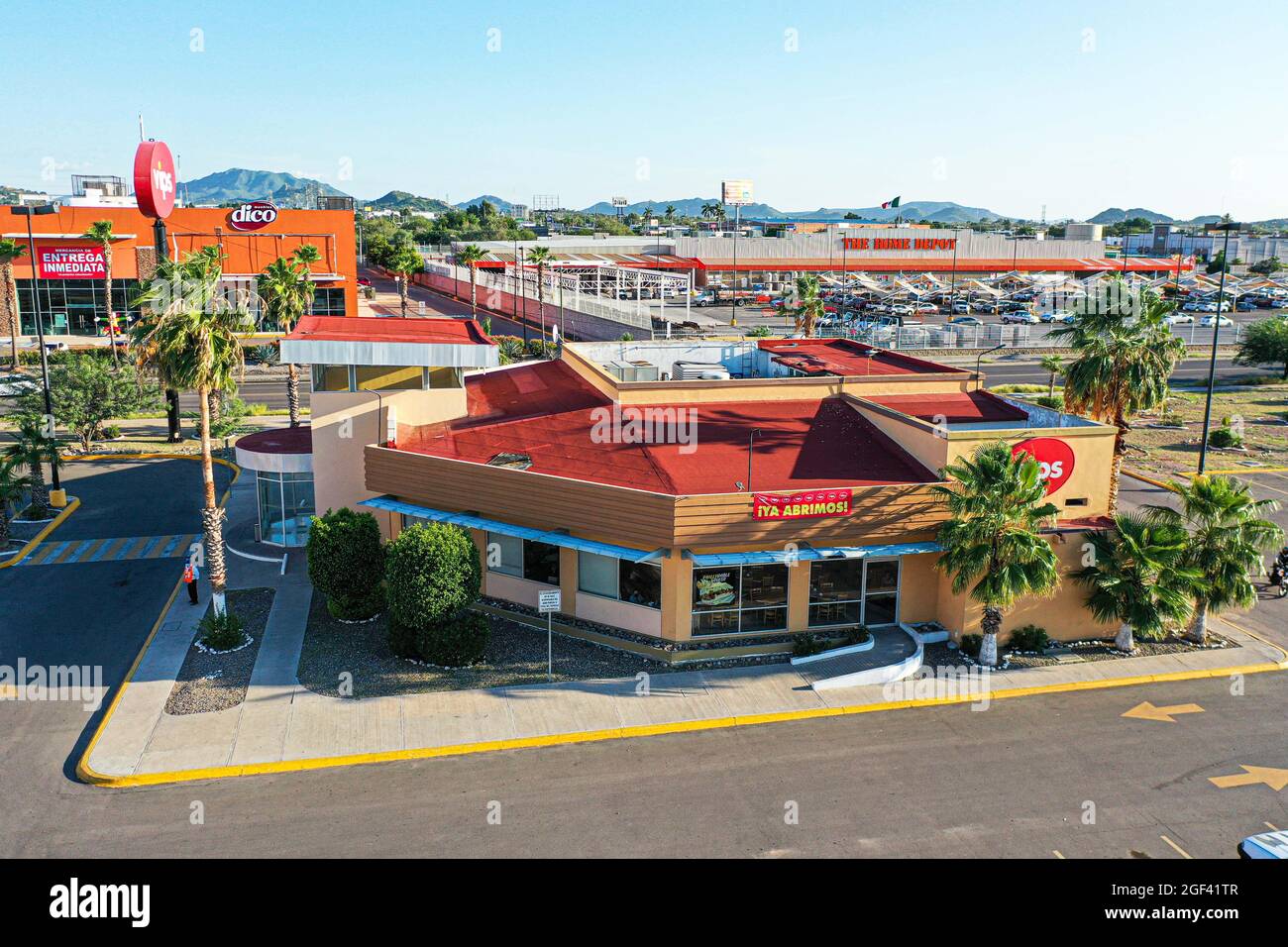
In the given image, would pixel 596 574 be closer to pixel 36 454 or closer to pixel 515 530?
pixel 515 530

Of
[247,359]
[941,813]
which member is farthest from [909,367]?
[247,359]

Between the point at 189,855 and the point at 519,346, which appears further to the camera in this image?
the point at 519,346

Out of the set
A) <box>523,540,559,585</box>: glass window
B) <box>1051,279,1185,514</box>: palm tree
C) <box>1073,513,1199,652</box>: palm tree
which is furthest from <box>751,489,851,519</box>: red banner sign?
<box>1051,279,1185,514</box>: palm tree

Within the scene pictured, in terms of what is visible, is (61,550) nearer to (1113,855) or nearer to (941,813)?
(941,813)

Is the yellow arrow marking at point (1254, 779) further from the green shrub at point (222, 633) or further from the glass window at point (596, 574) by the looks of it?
the green shrub at point (222, 633)

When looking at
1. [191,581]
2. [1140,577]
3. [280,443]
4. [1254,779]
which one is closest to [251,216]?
[280,443]

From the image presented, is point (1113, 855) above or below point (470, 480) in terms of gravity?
below
